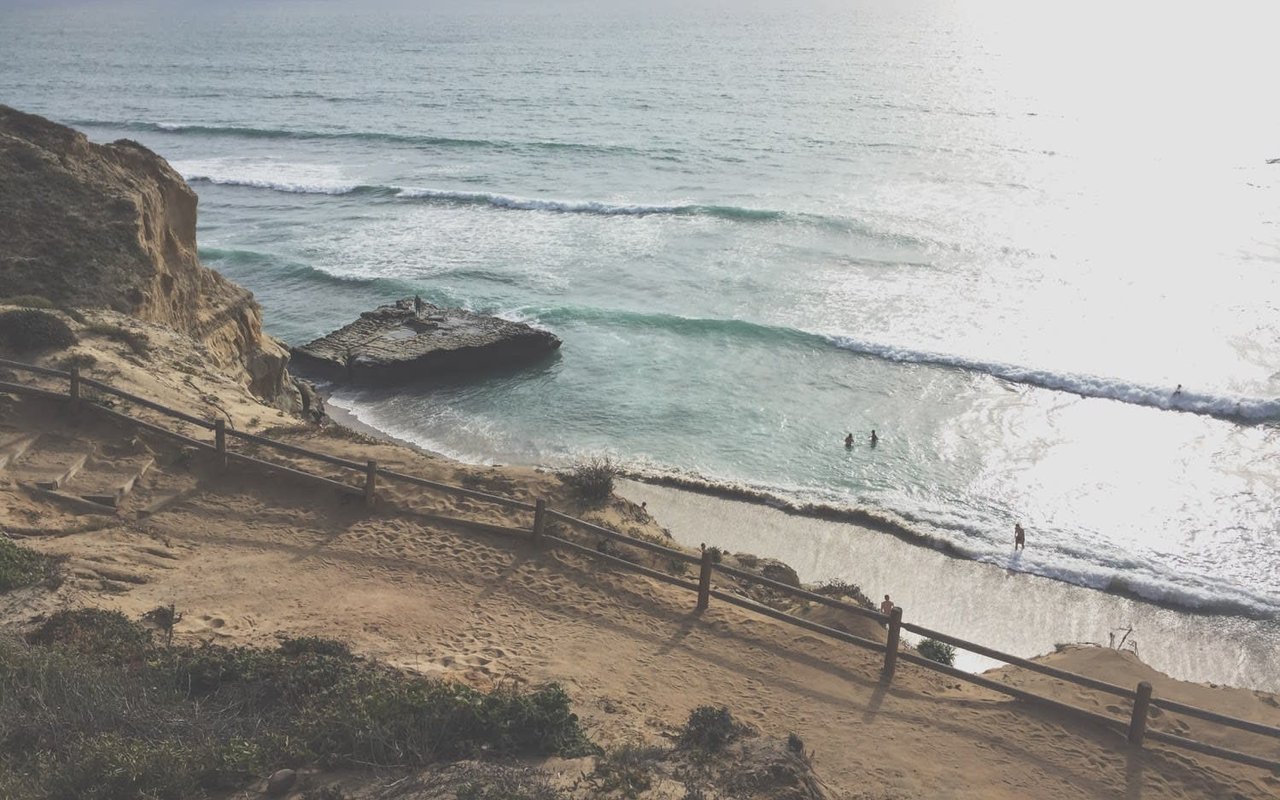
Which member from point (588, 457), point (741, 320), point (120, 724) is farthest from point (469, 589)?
point (741, 320)

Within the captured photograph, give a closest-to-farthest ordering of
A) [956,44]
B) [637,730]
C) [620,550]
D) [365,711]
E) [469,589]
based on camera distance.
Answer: [365,711]
[637,730]
[469,589]
[620,550]
[956,44]

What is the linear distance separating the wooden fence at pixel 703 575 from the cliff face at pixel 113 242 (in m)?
4.68

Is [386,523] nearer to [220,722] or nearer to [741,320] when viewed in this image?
[220,722]

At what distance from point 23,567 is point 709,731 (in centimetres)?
835

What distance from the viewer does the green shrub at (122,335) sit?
18.1m

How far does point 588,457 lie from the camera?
84.0 feet

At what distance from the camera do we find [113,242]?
2055cm

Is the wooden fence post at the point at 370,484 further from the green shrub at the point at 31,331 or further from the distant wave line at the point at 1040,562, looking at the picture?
the distant wave line at the point at 1040,562

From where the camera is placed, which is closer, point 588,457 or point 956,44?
point 588,457

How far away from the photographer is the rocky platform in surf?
97.6 feet

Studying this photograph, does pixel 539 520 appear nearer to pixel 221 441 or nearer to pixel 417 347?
pixel 221 441

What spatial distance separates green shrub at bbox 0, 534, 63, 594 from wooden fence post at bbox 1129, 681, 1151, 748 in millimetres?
12636

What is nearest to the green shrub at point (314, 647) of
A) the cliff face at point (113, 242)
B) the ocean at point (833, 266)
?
the cliff face at point (113, 242)

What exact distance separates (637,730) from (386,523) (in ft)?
20.2
